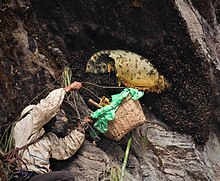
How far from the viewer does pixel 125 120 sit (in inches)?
218

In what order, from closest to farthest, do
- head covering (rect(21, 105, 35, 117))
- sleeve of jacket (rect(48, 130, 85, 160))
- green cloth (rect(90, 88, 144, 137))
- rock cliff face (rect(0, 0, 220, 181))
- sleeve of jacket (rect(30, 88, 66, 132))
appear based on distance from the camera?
1. sleeve of jacket (rect(30, 88, 66, 132))
2. head covering (rect(21, 105, 35, 117))
3. sleeve of jacket (rect(48, 130, 85, 160))
4. green cloth (rect(90, 88, 144, 137))
5. rock cliff face (rect(0, 0, 220, 181))

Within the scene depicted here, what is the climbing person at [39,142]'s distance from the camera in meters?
4.84

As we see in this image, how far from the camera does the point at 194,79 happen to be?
20.2 feet

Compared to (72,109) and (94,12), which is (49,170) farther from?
(94,12)

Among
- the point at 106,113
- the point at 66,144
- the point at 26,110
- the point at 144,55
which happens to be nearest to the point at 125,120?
the point at 106,113

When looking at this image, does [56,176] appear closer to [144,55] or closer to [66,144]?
[66,144]

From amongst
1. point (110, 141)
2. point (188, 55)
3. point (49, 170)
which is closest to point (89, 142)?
point (110, 141)

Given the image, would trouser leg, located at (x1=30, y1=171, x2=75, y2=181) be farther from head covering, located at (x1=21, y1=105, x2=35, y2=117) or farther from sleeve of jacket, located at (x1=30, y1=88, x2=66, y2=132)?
head covering, located at (x1=21, y1=105, x2=35, y2=117)

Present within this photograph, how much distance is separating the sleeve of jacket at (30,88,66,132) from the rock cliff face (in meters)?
0.51

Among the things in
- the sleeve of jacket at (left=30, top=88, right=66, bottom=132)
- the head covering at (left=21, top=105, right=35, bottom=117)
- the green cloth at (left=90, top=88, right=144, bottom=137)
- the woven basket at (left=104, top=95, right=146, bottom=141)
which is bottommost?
the woven basket at (left=104, top=95, right=146, bottom=141)

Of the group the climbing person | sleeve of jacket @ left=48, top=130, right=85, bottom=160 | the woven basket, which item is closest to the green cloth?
the woven basket

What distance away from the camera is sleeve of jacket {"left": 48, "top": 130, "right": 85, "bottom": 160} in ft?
17.1

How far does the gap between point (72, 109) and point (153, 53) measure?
4.20 feet

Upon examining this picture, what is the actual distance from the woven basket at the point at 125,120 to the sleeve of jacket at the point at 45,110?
800 mm
